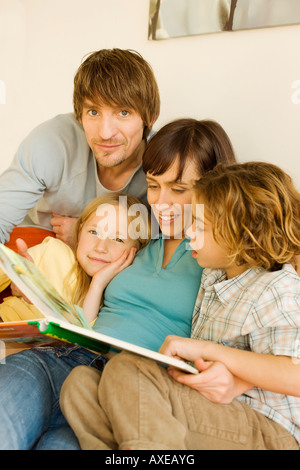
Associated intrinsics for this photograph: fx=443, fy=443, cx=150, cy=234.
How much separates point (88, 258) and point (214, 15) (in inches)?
39.2

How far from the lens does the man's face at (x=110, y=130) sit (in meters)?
1.49

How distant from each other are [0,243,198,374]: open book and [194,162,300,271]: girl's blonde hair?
1.10 feet

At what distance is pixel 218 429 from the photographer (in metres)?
0.84

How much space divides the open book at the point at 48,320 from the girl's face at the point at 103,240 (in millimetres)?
387

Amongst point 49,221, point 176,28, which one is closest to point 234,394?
point 49,221

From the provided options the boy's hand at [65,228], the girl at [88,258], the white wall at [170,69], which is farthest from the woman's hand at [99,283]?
the white wall at [170,69]

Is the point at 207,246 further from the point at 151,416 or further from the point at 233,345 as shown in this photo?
the point at 151,416

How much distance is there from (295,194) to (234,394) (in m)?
0.51

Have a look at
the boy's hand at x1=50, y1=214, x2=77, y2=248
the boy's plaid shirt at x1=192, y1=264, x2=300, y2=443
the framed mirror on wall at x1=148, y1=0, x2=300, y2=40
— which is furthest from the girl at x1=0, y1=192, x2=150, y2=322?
the framed mirror on wall at x1=148, y1=0, x2=300, y2=40

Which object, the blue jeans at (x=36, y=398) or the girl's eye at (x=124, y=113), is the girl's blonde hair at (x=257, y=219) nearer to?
the blue jeans at (x=36, y=398)

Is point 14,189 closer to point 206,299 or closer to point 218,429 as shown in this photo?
point 206,299

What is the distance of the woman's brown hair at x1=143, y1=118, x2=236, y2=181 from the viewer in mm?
1301

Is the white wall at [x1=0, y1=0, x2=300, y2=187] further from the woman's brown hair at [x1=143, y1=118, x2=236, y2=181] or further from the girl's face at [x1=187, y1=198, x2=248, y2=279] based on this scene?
the girl's face at [x1=187, y1=198, x2=248, y2=279]

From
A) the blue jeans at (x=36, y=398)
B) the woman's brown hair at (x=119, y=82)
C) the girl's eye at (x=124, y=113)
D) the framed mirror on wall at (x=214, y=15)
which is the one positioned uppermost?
the framed mirror on wall at (x=214, y=15)
